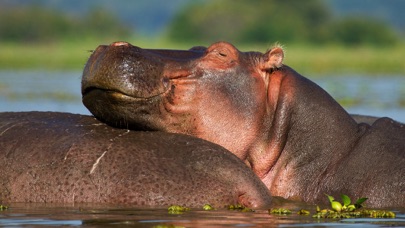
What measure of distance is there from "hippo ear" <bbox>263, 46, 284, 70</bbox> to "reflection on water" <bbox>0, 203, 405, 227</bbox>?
160 centimetres

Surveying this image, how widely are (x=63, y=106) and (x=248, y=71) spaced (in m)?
9.90

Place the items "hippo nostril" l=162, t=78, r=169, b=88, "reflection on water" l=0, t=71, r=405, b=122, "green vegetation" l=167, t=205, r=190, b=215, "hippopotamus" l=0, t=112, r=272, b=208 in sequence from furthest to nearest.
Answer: "reflection on water" l=0, t=71, r=405, b=122 < "hippo nostril" l=162, t=78, r=169, b=88 < "hippopotamus" l=0, t=112, r=272, b=208 < "green vegetation" l=167, t=205, r=190, b=215

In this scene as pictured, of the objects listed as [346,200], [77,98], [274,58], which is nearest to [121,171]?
[346,200]

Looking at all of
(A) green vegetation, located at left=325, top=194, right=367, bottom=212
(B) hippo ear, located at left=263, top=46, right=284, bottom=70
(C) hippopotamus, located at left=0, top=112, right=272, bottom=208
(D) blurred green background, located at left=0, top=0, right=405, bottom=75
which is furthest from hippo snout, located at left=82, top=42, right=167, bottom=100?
(D) blurred green background, located at left=0, top=0, right=405, bottom=75

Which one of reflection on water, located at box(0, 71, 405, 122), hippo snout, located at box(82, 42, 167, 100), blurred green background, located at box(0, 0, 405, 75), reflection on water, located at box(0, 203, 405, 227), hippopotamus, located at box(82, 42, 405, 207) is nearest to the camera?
reflection on water, located at box(0, 203, 405, 227)

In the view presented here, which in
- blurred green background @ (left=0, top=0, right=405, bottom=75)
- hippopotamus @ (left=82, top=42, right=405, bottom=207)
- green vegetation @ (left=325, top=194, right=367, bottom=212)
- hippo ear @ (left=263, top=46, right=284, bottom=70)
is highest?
blurred green background @ (left=0, top=0, right=405, bottom=75)

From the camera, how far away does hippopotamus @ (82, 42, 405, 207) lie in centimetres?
813

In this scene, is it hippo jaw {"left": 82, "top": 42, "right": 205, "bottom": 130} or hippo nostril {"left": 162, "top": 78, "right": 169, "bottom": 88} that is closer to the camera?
hippo jaw {"left": 82, "top": 42, "right": 205, "bottom": 130}

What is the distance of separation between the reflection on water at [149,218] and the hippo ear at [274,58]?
1.60 meters

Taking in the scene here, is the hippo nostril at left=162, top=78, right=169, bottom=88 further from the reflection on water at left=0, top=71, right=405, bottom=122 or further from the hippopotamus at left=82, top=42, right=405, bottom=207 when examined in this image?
the reflection on water at left=0, top=71, right=405, bottom=122

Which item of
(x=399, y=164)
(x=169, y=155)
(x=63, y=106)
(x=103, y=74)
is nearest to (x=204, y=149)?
(x=169, y=155)

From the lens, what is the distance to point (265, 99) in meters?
8.84

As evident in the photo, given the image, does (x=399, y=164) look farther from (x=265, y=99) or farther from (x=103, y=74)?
(x=103, y=74)

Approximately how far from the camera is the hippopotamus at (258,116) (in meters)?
8.13
